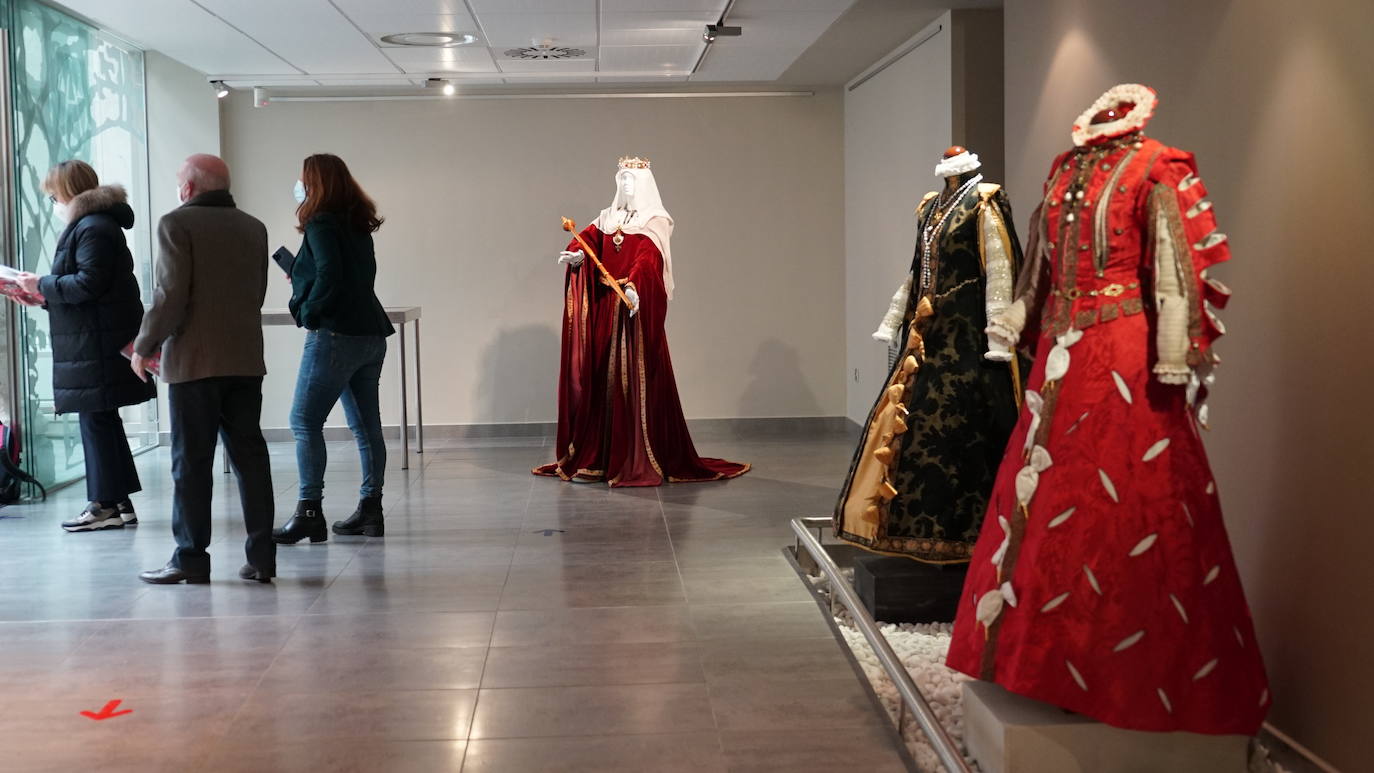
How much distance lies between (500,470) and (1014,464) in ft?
15.8

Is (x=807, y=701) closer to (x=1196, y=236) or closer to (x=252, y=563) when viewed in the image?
(x=1196, y=236)

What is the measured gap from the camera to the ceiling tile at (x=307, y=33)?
5836mm

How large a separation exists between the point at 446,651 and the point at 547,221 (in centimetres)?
535

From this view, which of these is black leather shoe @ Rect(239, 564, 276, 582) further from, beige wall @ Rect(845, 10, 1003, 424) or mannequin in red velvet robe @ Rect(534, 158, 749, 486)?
beige wall @ Rect(845, 10, 1003, 424)

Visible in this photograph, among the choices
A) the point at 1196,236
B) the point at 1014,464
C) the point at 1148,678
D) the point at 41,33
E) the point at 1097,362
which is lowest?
the point at 1148,678

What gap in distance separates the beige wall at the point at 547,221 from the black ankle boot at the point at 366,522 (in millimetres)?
3525

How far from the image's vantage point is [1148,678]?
2.48 m

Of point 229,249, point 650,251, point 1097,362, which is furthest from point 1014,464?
point 650,251

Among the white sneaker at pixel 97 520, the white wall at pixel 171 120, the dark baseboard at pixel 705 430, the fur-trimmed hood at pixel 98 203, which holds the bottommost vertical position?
the white sneaker at pixel 97 520

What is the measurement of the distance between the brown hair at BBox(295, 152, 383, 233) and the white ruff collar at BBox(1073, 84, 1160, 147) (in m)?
2.96

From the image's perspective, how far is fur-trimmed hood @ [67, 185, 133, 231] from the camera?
204 inches

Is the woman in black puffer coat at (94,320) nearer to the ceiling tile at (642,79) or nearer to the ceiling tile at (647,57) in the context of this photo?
the ceiling tile at (647,57)

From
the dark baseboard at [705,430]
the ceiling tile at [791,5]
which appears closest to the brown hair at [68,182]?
the ceiling tile at [791,5]

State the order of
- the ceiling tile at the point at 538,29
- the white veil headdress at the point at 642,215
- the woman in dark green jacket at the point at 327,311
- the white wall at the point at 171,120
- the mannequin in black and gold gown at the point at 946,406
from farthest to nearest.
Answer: the white wall at the point at 171,120
the white veil headdress at the point at 642,215
the ceiling tile at the point at 538,29
the woman in dark green jacket at the point at 327,311
the mannequin in black and gold gown at the point at 946,406
